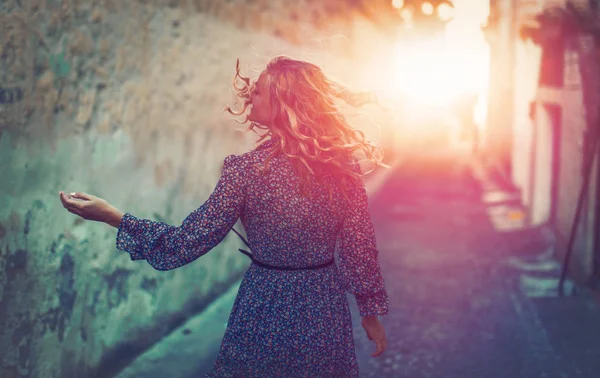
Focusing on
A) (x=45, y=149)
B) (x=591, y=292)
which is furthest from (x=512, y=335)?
(x=45, y=149)

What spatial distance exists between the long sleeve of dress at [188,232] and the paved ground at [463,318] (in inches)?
86.9

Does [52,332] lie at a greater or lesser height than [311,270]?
lesser

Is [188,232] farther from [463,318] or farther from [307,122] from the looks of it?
[463,318]

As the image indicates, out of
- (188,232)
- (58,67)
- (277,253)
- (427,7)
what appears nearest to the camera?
(188,232)

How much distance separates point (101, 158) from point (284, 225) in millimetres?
2026

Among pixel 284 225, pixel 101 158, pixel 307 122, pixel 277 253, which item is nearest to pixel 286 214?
pixel 284 225

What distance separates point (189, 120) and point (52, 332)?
2226 millimetres

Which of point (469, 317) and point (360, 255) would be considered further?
point (469, 317)

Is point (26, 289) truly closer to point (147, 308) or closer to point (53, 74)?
point (53, 74)

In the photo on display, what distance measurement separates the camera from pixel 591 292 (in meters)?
5.96

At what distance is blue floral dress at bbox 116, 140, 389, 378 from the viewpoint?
2166 millimetres

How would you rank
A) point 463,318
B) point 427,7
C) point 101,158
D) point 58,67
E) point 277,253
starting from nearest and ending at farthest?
point 277,253, point 58,67, point 101,158, point 463,318, point 427,7

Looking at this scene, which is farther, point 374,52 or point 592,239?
point 374,52

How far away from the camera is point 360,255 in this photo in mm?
2357
